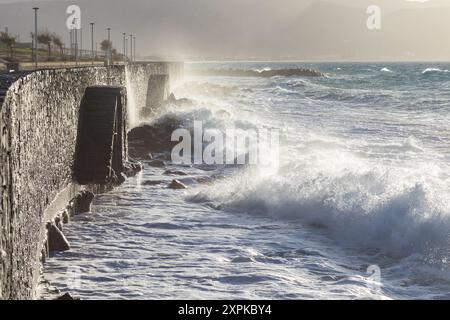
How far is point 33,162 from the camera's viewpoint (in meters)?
10.1

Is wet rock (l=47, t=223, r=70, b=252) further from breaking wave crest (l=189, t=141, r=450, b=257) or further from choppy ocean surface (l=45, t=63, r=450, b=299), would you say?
breaking wave crest (l=189, t=141, r=450, b=257)

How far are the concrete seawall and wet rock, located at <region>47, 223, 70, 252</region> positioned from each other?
Result: 0.74 ft

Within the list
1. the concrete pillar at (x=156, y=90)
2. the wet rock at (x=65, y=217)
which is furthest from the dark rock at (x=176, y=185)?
the concrete pillar at (x=156, y=90)

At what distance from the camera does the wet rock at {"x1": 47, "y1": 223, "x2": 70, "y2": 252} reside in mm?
11141

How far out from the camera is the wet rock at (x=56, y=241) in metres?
11.1

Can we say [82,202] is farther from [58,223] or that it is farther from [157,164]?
[157,164]

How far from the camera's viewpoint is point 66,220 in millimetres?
13250

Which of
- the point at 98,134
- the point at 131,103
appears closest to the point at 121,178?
the point at 98,134

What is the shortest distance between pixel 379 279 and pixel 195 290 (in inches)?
96.8

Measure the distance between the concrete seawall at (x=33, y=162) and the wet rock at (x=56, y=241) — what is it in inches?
8.9

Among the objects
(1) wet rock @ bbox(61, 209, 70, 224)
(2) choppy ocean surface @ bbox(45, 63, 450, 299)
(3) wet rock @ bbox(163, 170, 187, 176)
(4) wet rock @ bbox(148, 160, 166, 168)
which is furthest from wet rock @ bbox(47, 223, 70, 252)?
(4) wet rock @ bbox(148, 160, 166, 168)

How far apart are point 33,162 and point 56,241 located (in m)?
1.63

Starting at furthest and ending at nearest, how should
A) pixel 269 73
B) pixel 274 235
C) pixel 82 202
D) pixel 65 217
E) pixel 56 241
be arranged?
pixel 269 73
pixel 82 202
pixel 65 217
pixel 274 235
pixel 56 241
